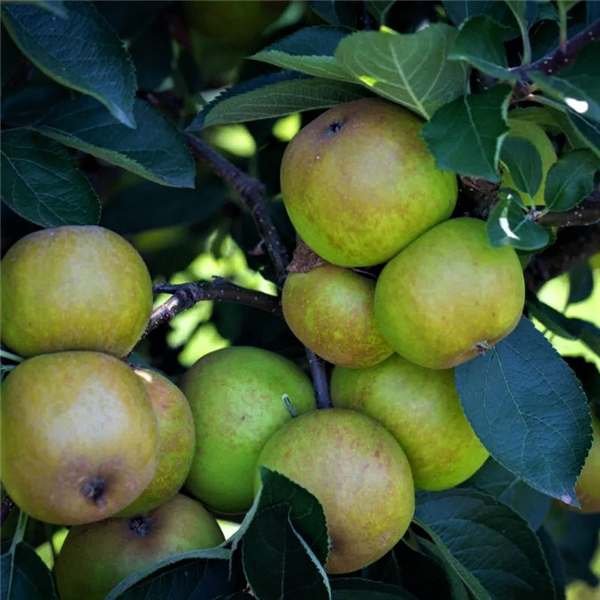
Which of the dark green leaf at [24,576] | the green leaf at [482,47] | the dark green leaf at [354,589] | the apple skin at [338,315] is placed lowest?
the dark green leaf at [354,589]

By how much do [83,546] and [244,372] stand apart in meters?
0.27

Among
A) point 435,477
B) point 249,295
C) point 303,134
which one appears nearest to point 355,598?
point 435,477

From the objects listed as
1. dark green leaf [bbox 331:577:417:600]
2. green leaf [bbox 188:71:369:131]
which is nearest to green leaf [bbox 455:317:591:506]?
dark green leaf [bbox 331:577:417:600]

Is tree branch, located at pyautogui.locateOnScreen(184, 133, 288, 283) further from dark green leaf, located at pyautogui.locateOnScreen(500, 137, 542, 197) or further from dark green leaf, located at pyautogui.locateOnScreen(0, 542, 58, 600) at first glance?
dark green leaf, located at pyautogui.locateOnScreen(0, 542, 58, 600)

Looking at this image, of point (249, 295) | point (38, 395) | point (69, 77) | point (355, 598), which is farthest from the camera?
point (249, 295)

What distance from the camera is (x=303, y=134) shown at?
1075mm

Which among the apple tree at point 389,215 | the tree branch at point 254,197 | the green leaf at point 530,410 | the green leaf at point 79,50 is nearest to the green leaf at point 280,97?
the apple tree at point 389,215

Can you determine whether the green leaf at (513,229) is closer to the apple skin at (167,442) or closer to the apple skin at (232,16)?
the apple skin at (167,442)

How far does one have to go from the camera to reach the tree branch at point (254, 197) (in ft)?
4.45

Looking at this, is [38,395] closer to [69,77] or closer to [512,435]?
[69,77]

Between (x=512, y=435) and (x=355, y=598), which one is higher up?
(x=512, y=435)

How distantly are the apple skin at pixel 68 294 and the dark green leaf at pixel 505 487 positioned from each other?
623 mm

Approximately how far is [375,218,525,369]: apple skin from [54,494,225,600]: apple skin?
0.33 meters

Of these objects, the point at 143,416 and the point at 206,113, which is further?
the point at 206,113
